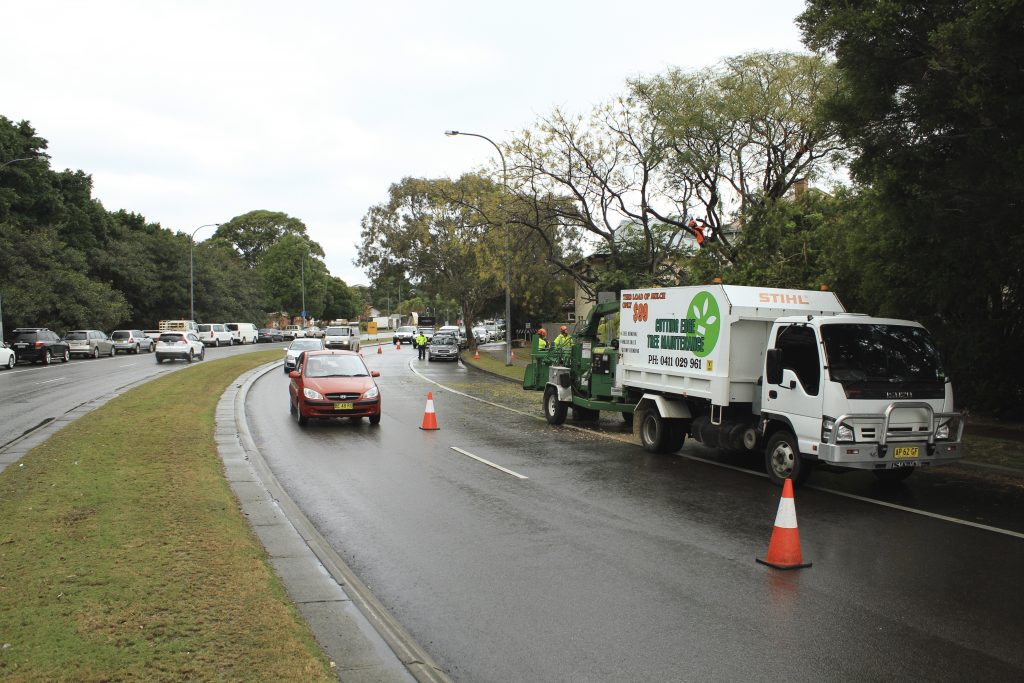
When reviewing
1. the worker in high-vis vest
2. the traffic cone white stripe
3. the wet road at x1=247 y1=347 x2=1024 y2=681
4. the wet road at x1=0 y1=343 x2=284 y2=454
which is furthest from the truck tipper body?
the wet road at x1=0 y1=343 x2=284 y2=454

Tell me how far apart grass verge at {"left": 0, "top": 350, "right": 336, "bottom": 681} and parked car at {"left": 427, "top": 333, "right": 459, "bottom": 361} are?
33100 millimetres

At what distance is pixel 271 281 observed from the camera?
331ft

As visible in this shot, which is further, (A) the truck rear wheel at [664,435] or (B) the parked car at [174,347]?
(B) the parked car at [174,347]

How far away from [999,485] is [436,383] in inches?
811

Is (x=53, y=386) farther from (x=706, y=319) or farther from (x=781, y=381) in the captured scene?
(x=781, y=381)

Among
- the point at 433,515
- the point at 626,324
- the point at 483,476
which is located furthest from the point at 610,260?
the point at 433,515

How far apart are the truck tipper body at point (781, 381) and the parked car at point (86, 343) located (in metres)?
36.0

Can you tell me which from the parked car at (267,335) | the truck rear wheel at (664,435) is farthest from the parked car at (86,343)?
the truck rear wheel at (664,435)

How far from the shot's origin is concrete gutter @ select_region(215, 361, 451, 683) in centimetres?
474

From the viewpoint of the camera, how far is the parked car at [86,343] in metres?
41.8

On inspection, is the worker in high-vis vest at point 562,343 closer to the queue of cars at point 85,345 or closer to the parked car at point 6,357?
the queue of cars at point 85,345

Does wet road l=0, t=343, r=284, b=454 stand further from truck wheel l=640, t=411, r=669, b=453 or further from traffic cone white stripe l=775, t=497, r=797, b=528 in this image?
traffic cone white stripe l=775, t=497, r=797, b=528

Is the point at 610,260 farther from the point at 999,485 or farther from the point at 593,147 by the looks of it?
the point at 999,485

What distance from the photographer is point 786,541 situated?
6.97 m
